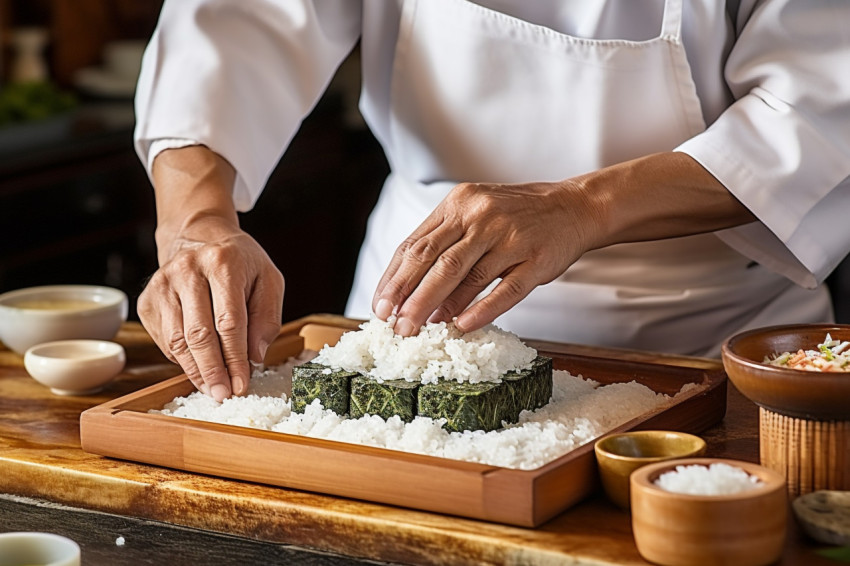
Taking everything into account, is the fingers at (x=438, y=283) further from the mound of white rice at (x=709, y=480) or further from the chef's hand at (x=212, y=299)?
the mound of white rice at (x=709, y=480)

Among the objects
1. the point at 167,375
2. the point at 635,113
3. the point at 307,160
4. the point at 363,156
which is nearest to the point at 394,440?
the point at 167,375

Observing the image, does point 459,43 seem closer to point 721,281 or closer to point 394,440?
point 721,281

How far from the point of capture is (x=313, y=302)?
4.50 metres

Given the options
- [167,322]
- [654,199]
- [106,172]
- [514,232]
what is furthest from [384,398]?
[106,172]

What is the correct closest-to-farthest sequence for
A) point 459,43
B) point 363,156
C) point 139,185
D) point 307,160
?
point 459,43 → point 139,185 → point 307,160 → point 363,156

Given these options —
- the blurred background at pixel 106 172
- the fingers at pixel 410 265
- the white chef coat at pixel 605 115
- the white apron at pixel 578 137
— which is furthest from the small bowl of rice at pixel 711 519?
the blurred background at pixel 106 172

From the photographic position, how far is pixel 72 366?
1.63 meters

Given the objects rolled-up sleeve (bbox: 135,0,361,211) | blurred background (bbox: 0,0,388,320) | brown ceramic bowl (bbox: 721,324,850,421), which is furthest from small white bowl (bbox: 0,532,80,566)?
blurred background (bbox: 0,0,388,320)

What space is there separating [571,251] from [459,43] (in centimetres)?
48

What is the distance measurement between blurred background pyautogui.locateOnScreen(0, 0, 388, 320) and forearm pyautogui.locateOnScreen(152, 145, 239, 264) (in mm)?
1526

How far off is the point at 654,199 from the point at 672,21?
0.30m

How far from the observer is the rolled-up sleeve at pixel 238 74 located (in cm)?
190

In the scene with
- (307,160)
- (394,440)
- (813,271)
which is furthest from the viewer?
(307,160)

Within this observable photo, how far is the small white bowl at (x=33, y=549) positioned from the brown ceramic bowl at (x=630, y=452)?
0.51 meters
